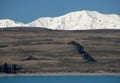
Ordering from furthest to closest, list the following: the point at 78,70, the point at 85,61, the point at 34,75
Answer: the point at 85,61 < the point at 78,70 < the point at 34,75

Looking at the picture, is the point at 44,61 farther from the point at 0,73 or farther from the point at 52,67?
the point at 0,73

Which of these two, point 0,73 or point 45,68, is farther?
point 45,68

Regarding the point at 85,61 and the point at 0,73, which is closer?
the point at 0,73

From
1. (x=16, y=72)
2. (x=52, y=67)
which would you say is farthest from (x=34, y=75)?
(x=52, y=67)

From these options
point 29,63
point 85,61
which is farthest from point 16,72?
point 85,61

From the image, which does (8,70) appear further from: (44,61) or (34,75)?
(44,61)

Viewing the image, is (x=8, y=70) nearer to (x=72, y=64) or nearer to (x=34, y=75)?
(x=34, y=75)

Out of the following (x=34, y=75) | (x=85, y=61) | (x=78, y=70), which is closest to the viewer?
(x=34, y=75)
